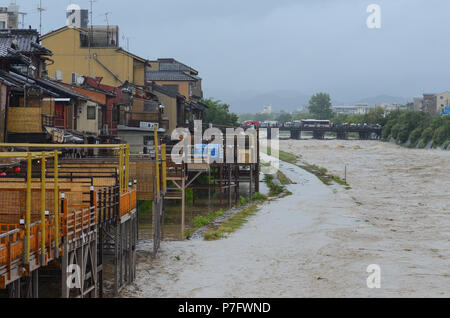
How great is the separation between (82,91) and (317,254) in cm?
2447

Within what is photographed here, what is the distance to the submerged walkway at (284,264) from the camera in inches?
878

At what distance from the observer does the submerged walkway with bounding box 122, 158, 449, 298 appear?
22.3m

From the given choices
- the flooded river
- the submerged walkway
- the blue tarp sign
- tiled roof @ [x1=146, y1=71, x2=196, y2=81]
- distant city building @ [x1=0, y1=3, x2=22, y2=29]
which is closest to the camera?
the submerged walkway

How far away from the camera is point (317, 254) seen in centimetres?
2872

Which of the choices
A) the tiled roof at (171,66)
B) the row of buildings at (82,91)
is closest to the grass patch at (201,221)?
the row of buildings at (82,91)

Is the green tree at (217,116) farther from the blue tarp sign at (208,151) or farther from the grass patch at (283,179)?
the blue tarp sign at (208,151)

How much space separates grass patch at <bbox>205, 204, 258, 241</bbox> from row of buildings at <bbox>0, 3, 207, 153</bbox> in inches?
226

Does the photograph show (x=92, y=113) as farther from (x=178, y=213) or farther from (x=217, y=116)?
(x=217, y=116)

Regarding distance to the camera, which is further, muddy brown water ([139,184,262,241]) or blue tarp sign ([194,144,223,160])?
blue tarp sign ([194,144,223,160])

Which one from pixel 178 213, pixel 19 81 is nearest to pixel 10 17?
pixel 19 81

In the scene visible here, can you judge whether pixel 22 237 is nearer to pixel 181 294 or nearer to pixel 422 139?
pixel 181 294

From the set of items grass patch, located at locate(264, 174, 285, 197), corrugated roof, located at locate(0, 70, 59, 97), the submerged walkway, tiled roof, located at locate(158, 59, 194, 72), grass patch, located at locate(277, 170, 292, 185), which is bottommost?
the submerged walkway

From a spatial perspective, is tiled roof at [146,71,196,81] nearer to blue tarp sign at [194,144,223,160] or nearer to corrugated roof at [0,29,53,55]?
blue tarp sign at [194,144,223,160]

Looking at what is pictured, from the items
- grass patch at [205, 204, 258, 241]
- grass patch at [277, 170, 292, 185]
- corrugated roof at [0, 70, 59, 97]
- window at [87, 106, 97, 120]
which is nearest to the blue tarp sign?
grass patch at [205, 204, 258, 241]
